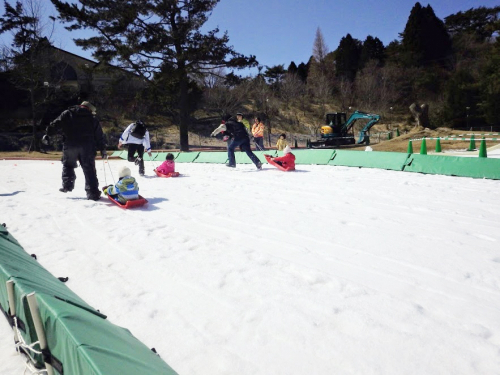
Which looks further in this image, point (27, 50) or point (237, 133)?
point (27, 50)

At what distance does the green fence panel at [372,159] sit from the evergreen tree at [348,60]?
49.6 meters

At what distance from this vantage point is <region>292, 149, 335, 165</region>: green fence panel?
11914 mm

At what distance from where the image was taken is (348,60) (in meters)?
57.1

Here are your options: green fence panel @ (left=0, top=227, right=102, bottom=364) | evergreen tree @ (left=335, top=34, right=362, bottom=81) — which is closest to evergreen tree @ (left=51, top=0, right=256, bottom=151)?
green fence panel @ (left=0, top=227, right=102, bottom=364)

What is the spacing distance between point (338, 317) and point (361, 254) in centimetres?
128

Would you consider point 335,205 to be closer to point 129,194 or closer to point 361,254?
point 361,254

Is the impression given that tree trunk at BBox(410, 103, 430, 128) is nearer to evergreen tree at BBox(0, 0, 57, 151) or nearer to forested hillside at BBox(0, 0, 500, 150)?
forested hillside at BBox(0, 0, 500, 150)

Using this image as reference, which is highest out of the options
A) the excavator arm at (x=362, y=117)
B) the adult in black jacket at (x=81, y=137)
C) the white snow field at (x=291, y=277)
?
the excavator arm at (x=362, y=117)

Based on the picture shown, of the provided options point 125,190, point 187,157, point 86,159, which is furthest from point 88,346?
point 187,157

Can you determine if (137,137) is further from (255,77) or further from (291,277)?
(255,77)

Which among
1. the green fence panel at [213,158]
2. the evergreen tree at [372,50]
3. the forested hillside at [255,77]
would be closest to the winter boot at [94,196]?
the green fence panel at [213,158]

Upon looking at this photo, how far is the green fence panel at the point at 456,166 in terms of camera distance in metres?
7.89

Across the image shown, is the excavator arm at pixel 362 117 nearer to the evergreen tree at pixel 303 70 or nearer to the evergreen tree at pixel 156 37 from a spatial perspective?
the evergreen tree at pixel 156 37

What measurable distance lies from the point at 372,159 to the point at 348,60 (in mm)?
52243
